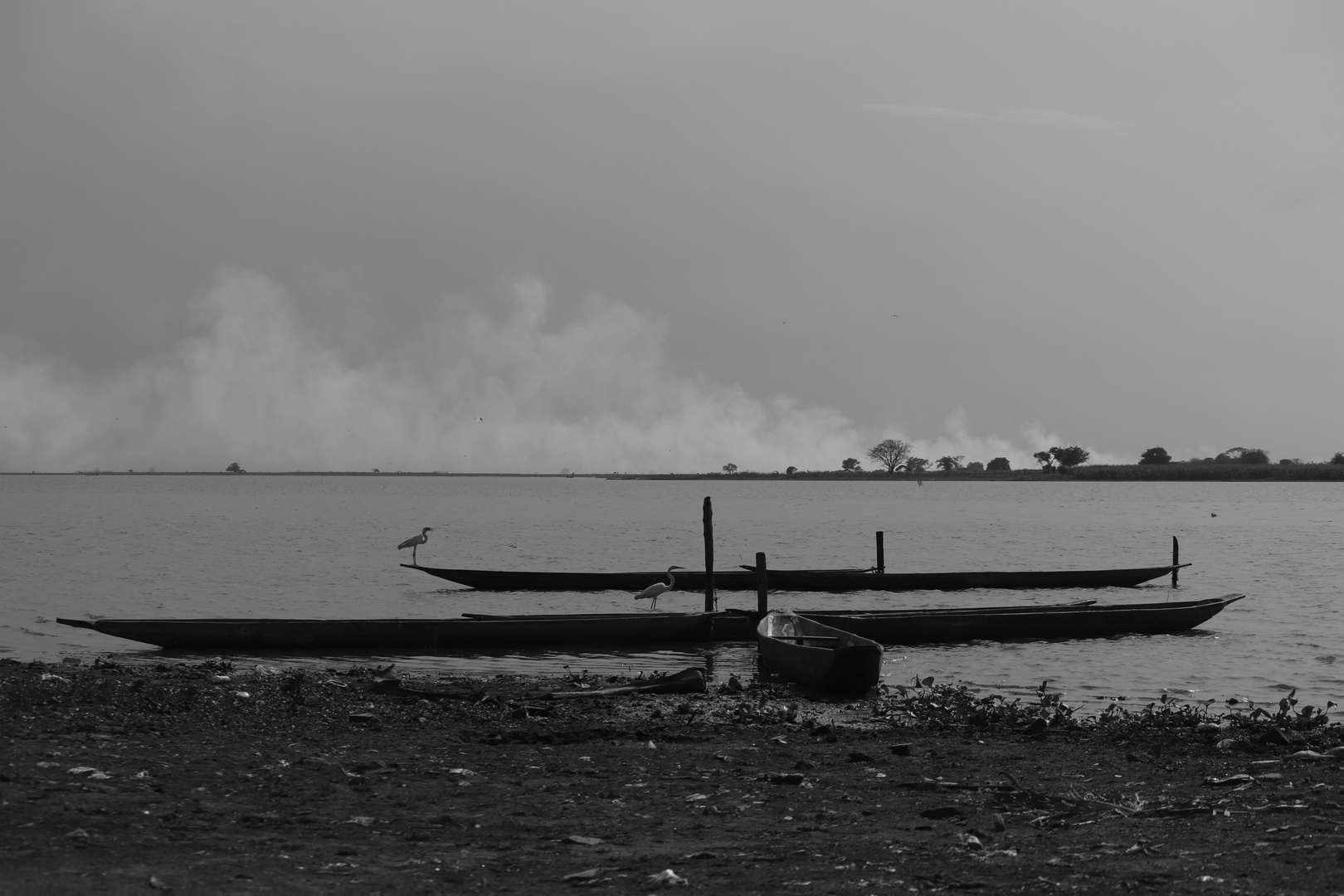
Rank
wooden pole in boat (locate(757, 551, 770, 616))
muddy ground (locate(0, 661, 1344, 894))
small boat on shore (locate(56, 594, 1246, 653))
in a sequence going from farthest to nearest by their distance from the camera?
wooden pole in boat (locate(757, 551, 770, 616))
small boat on shore (locate(56, 594, 1246, 653))
muddy ground (locate(0, 661, 1344, 894))

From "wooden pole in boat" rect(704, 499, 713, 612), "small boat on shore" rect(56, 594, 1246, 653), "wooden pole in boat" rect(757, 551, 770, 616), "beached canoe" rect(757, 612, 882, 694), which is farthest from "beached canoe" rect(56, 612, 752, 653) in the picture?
"beached canoe" rect(757, 612, 882, 694)

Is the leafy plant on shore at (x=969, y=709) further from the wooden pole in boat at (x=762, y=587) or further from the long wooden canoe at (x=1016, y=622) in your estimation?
the wooden pole in boat at (x=762, y=587)

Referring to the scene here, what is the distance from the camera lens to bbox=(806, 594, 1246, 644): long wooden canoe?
2347 cm

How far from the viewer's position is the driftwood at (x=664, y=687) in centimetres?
1560

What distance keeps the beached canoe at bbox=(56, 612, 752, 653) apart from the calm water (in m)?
0.65

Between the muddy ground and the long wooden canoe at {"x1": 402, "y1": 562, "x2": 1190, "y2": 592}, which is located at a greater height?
the muddy ground

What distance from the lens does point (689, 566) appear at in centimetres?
4688

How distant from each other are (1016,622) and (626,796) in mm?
16101

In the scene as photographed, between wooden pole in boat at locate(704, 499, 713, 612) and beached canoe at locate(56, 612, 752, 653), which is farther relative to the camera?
wooden pole in boat at locate(704, 499, 713, 612)

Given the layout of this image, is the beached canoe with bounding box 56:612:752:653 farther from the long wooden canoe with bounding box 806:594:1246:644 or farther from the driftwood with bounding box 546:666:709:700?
the driftwood with bounding box 546:666:709:700

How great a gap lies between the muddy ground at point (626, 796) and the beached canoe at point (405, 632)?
557 cm

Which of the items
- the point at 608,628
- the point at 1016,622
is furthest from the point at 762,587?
the point at 1016,622

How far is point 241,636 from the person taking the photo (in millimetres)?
21078

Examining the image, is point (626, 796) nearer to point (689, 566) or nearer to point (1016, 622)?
point (1016, 622)
